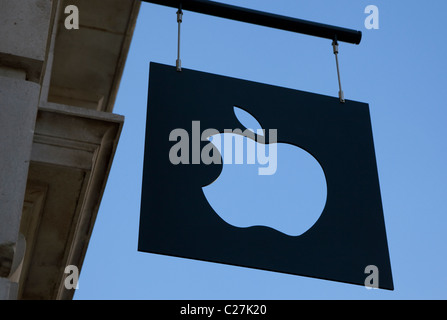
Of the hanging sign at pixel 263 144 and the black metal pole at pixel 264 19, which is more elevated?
the black metal pole at pixel 264 19

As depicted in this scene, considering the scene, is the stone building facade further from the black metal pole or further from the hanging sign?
the black metal pole

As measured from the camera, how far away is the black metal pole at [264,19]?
14.9 feet

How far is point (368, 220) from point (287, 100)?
0.77m

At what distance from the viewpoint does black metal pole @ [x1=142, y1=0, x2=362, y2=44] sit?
454 centimetres

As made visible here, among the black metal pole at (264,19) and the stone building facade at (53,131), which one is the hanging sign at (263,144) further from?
the stone building facade at (53,131)

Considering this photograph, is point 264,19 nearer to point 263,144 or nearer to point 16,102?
point 263,144

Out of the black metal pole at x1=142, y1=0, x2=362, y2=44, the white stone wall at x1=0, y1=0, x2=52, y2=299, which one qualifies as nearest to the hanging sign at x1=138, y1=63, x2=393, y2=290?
the black metal pole at x1=142, y1=0, x2=362, y2=44

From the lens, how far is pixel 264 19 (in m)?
4.61

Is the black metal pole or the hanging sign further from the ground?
the black metal pole

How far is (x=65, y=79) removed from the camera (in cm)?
702

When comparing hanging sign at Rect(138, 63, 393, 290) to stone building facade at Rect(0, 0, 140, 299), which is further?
hanging sign at Rect(138, 63, 393, 290)

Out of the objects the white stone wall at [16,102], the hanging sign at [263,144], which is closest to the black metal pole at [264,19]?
the hanging sign at [263,144]

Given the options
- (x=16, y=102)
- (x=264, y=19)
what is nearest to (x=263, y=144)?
(x=264, y=19)
